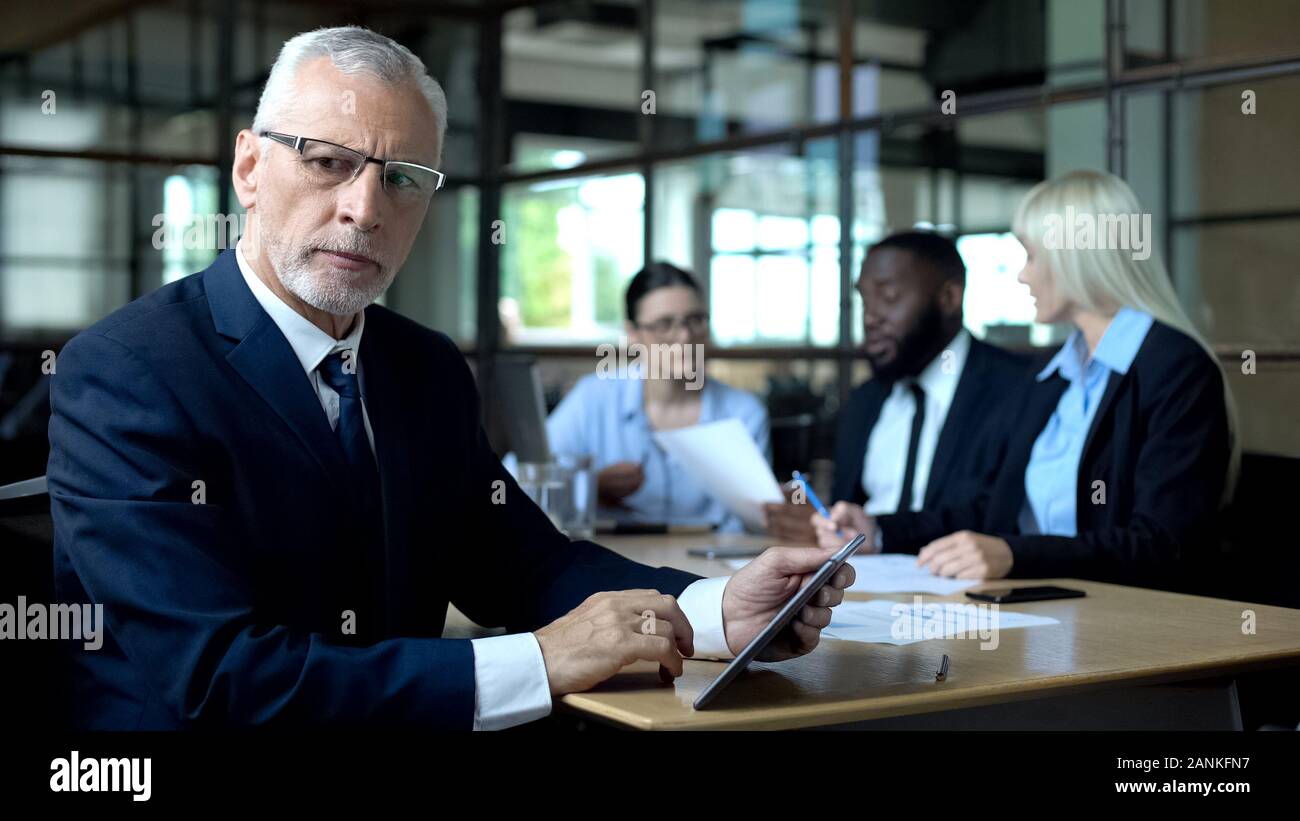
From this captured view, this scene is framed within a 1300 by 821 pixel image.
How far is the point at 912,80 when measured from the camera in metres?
4.68

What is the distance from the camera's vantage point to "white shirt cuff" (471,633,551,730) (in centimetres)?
150

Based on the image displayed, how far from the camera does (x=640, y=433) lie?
13.5ft

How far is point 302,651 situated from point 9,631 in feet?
1.53

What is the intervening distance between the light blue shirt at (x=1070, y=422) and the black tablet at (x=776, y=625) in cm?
161

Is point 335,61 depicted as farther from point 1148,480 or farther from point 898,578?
point 1148,480

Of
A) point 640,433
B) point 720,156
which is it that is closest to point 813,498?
point 640,433

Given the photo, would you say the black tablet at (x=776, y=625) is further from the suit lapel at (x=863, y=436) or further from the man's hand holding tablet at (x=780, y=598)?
the suit lapel at (x=863, y=436)

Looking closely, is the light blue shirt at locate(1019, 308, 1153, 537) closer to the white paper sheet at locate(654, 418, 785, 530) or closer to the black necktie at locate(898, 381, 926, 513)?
the black necktie at locate(898, 381, 926, 513)

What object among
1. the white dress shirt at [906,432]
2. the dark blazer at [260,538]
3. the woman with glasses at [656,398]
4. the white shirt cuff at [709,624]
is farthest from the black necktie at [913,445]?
the white shirt cuff at [709,624]

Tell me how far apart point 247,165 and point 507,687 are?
79cm

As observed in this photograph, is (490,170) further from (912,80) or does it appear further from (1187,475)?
(1187,475)

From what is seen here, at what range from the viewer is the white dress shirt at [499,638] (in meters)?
1.50

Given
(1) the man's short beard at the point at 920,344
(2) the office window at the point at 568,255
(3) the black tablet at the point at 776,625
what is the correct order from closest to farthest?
(3) the black tablet at the point at 776,625 → (1) the man's short beard at the point at 920,344 → (2) the office window at the point at 568,255
